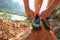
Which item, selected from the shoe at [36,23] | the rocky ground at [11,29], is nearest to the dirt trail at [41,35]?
the shoe at [36,23]

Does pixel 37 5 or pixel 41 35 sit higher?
pixel 37 5

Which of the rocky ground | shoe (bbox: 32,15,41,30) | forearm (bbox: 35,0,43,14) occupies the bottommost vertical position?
the rocky ground

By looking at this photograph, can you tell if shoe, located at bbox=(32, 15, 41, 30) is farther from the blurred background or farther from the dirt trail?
the blurred background

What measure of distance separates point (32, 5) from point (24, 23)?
1.09ft

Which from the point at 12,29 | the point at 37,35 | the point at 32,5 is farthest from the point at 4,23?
the point at 37,35

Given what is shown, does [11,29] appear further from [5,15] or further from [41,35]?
[41,35]

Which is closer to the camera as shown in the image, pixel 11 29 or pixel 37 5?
pixel 37 5

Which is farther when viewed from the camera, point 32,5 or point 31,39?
point 32,5

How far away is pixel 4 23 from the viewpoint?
1.31 meters

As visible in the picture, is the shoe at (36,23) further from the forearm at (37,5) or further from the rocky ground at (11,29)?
the rocky ground at (11,29)

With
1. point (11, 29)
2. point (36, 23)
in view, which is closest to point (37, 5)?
point (36, 23)

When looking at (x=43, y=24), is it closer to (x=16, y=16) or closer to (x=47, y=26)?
(x=47, y=26)

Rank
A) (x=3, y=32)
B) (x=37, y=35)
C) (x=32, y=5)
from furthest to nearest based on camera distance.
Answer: (x=3, y=32)
(x=32, y=5)
(x=37, y=35)

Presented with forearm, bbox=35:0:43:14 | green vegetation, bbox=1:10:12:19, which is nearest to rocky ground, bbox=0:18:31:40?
green vegetation, bbox=1:10:12:19
